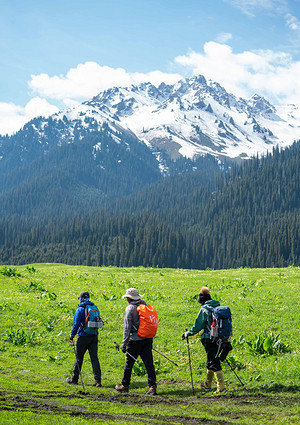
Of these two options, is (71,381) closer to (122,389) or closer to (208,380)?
(122,389)

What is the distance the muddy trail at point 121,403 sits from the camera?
39.5ft

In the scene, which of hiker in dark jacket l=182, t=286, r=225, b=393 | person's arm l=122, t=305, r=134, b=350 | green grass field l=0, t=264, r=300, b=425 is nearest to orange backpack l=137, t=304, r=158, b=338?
person's arm l=122, t=305, r=134, b=350

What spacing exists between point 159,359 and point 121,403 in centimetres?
556

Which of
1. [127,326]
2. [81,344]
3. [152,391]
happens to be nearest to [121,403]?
[152,391]

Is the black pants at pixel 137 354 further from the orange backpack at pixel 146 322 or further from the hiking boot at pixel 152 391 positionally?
the hiking boot at pixel 152 391

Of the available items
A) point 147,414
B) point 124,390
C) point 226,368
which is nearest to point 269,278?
point 226,368

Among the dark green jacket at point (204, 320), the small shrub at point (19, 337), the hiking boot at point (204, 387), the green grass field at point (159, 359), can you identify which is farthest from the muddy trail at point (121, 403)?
the small shrub at point (19, 337)

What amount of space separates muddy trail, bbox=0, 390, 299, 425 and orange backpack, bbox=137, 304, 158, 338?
2.09 meters

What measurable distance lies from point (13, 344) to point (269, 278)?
22354 millimetres

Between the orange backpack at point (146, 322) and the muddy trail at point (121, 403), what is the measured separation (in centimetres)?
209

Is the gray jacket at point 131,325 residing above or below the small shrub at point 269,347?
above

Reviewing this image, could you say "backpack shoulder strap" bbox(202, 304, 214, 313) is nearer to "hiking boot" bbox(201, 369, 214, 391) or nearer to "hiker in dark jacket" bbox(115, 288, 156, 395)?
"hiking boot" bbox(201, 369, 214, 391)

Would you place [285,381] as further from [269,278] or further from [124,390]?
[269,278]

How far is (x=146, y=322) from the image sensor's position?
51.4 ft
